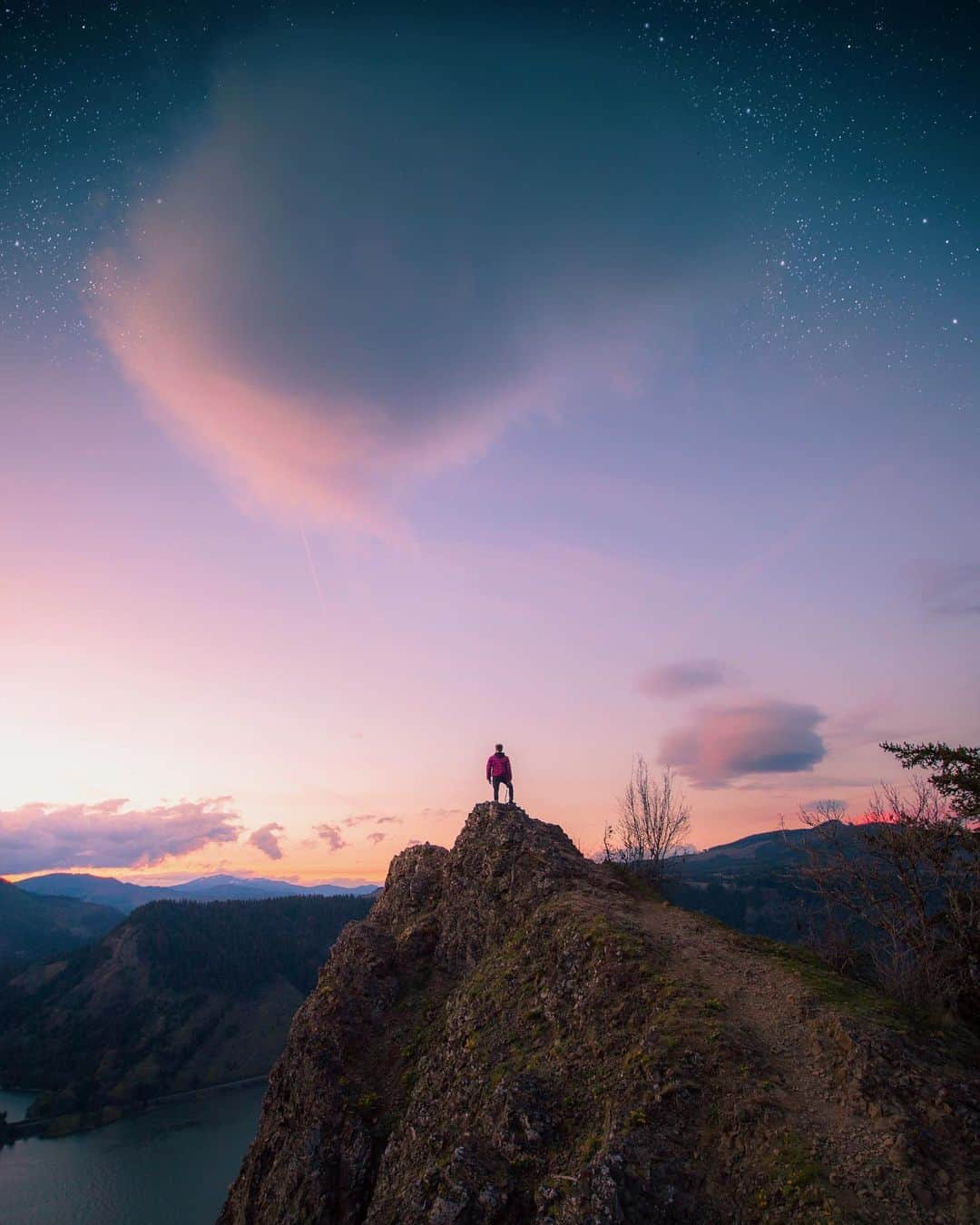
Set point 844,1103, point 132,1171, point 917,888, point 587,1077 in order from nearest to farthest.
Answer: point 844,1103 → point 587,1077 → point 917,888 → point 132,1171

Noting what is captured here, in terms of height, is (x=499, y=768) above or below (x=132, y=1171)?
above

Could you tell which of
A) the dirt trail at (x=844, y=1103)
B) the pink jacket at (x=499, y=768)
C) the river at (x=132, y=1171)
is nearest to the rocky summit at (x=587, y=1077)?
the dirt trail at (x=844, y=1103)

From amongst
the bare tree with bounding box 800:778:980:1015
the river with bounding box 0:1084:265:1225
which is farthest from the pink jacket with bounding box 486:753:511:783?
the river with bounding box 0:1084:265:1225

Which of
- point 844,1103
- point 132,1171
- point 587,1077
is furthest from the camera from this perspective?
point 132,1171

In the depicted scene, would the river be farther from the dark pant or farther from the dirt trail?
the dirt trail

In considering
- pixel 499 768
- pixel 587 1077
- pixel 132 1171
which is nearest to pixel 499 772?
pixel 499 768

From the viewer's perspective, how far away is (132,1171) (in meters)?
139

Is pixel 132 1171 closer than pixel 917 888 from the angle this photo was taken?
No

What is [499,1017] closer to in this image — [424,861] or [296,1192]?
[296,1192]

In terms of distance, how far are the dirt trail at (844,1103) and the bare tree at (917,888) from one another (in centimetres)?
690

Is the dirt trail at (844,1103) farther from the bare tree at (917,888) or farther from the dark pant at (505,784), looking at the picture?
the dark pant at (505,784)

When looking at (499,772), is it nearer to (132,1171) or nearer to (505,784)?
(505,784)

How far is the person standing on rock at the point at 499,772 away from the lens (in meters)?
34.6

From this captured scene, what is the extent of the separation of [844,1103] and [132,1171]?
181001 millimetres
